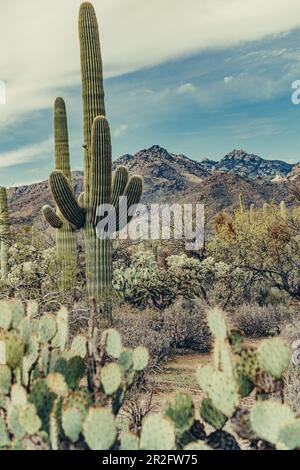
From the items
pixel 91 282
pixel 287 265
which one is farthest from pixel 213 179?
pixel 91 282

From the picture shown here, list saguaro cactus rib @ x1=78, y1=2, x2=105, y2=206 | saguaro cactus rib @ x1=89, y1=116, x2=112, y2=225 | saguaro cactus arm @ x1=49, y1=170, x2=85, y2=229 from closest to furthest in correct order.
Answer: saguaro cactus rib @ x1=89, y1=116, x2=112, y2=225
saguaro cactus arm @ x1=49, y1=170, x2=85, y2=229
saguaro cactus rib @ x1=78, y1=2, x2=105, y2=206

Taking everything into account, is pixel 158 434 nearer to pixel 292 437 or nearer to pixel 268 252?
pixel 292 437

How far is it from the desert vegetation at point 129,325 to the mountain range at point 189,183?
19.8m

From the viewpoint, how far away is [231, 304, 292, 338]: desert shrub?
12422mm

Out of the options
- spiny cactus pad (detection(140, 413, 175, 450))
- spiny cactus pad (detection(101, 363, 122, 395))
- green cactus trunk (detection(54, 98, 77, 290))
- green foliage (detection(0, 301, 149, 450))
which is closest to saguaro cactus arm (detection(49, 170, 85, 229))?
green cactus trunk (detection(54, 98, 77, 290))

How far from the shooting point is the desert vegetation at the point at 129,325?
142 inches

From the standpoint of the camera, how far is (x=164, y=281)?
530 inches

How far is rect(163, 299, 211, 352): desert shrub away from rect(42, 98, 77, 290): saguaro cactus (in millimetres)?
2178

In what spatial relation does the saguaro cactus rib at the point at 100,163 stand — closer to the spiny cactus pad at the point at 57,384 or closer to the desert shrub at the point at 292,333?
the desert shrub at the point at 292,333

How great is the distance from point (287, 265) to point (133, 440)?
490 inches

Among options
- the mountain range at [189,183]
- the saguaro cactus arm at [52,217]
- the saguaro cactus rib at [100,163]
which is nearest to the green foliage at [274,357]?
the saguaro cactus rib at [100,163]

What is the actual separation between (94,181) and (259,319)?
14.4 feet

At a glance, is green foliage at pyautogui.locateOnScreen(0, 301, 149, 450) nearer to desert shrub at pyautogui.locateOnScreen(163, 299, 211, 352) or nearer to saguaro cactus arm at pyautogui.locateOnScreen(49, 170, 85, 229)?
desert shrub at pyautogui.locateOnScreen(163, 299, 211, 352)

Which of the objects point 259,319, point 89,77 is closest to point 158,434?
point 259,319
